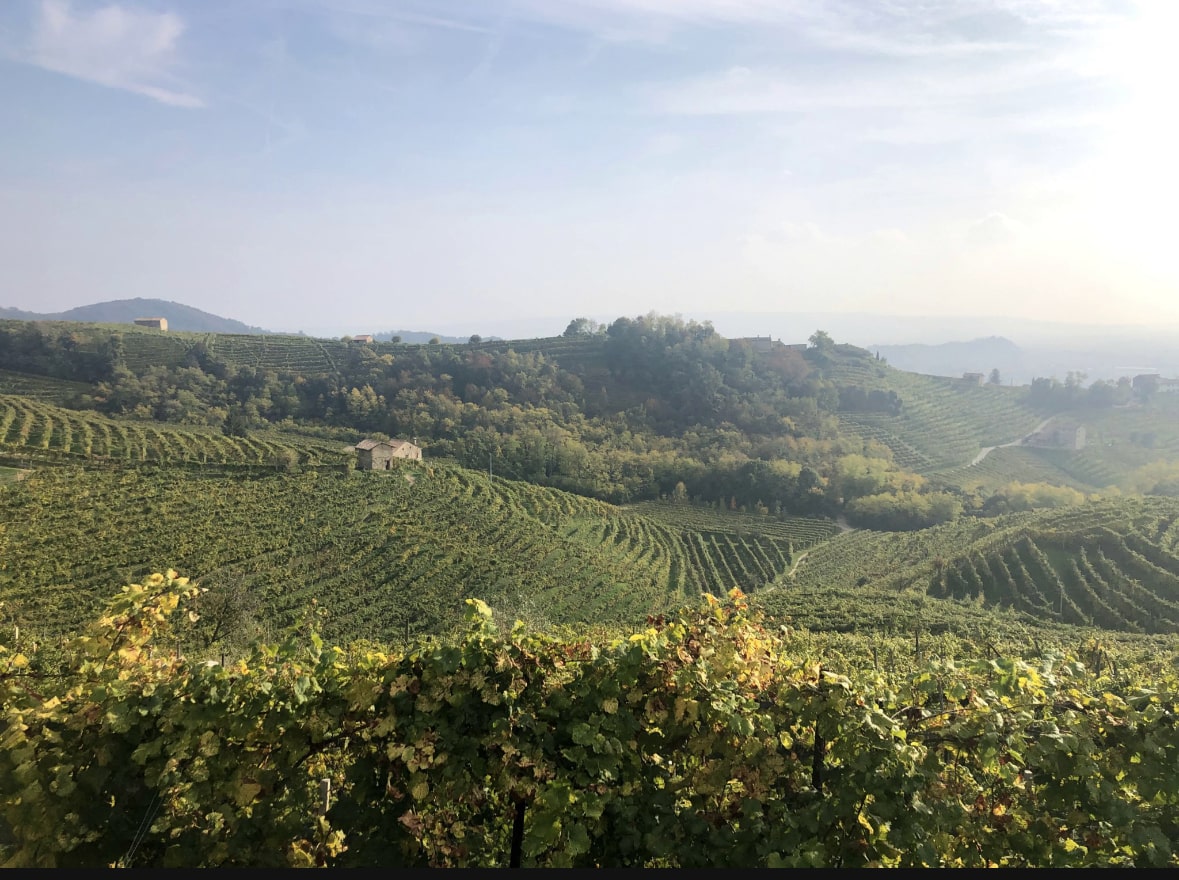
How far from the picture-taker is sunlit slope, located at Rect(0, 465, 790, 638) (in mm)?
22516

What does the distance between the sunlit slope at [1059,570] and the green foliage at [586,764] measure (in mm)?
22310

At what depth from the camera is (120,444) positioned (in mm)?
35875

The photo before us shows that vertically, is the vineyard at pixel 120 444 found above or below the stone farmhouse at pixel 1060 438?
above

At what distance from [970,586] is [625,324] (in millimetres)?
69401

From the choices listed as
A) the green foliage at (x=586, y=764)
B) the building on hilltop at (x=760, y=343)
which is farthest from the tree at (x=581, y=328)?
the green foliage at (x=586, y=764)

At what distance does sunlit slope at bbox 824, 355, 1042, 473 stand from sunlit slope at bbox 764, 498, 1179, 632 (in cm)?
3401

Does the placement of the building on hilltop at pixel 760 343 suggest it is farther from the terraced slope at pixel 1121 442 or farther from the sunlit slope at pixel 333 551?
the sunlit slope at pixel 333 551

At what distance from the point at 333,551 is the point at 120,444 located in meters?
19.4

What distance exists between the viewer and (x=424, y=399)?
225 ft

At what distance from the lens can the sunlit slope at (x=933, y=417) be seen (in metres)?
74.2

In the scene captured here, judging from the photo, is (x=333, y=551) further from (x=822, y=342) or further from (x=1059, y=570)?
(x=822, y=342)

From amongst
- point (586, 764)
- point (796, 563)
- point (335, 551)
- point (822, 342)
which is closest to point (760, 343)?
point (822, 342)

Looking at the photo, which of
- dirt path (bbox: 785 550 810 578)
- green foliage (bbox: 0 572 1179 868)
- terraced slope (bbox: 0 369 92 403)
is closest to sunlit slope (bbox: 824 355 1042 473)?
dirt path (bbox: 785 550 810 578)

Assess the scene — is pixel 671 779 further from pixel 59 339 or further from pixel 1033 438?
pixel 1033 438
